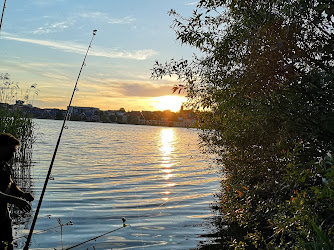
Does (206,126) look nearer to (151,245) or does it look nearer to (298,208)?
(151,245)

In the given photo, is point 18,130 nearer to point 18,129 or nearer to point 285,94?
point 18,129

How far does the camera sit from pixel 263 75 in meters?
6.73

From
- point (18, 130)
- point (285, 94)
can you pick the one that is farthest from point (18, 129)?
point (285, 94)

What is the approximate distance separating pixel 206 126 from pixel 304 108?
16.8ft

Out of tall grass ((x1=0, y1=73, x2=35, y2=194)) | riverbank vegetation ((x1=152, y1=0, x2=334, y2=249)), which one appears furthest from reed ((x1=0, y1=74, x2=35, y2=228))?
riverbank vegetation ((x1=152, y1=0, x2=334, y2=249))

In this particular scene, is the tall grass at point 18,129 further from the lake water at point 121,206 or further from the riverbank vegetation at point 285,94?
the riverbank vegetation at point 285,94

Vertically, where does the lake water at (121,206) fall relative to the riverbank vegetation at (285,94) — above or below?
below

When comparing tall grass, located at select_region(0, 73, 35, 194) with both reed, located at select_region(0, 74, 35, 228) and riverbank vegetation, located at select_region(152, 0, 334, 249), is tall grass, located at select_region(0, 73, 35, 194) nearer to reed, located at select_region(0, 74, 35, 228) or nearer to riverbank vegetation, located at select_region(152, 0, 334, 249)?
reed, located at select_region(0, 74, 35, 228)

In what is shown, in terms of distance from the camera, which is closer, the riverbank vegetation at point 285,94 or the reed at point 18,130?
the riverbank vegetation at point 285,94

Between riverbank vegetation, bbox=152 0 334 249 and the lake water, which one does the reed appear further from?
riverbank vegetation, bbox=152 0 334 249

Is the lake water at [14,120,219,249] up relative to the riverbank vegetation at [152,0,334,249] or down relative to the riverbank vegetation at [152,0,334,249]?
down

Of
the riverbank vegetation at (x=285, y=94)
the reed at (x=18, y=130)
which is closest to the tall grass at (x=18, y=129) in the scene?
the reed at (x=18, y=130)

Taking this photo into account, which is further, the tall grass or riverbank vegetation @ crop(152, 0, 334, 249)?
the tall grass

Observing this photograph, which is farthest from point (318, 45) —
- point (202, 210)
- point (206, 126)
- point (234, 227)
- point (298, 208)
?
point (202, 210)
